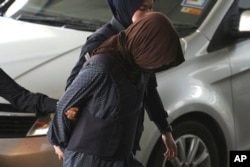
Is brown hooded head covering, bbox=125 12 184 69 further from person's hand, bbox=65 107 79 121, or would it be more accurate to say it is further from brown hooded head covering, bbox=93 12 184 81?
person's hand, bbox=65 107 79 121

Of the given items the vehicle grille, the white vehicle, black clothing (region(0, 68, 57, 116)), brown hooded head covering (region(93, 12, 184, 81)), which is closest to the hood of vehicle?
the white vehicle

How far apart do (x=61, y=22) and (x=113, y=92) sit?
1612mm

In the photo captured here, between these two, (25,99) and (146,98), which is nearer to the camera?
(146,98)

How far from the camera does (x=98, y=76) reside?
2.03m

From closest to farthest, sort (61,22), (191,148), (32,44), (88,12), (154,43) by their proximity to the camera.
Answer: (154,43)
(32,44)
(191,148)
(61,22)
(88,12)

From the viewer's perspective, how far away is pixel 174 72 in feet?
10.5

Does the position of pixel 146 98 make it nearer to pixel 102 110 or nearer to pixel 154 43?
pixel 102 110

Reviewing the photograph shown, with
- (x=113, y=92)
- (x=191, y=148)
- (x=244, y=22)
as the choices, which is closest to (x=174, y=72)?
(x=191, y=148)

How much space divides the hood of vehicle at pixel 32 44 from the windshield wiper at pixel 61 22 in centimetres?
8

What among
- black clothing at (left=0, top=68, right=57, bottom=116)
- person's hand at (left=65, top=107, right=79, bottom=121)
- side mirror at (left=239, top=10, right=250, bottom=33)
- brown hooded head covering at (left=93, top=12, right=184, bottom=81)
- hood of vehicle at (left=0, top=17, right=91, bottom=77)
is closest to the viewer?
brown hooded head covering at (left=93, top=12, right=184, bottom=81)

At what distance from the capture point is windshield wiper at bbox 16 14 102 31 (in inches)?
135

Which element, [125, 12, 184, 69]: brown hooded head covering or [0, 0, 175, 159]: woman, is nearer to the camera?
[125, 12, 184, 69]: brown hooded head covering

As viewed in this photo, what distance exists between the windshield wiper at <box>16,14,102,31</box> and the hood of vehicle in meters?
0.08

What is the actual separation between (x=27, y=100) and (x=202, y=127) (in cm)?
121
